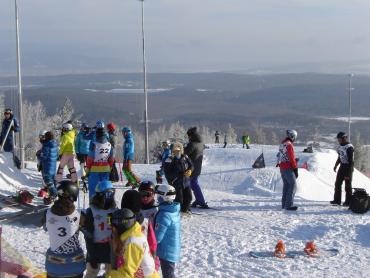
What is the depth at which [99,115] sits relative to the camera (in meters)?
175

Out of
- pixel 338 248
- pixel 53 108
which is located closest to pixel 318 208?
pixel 338 248

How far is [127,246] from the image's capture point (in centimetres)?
514

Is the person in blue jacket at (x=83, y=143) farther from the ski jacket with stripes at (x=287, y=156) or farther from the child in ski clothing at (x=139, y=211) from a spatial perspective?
the child in ski clothing at (x=139, y=211)

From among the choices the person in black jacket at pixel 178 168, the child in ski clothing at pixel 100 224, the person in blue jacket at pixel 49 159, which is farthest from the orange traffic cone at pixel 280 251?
the person in blue jacket at pixel 49 159

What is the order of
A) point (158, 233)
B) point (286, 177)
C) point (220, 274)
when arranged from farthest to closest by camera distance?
point (286, 177) → point (220, 274) → point (158, 233)

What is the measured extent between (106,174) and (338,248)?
175 inches

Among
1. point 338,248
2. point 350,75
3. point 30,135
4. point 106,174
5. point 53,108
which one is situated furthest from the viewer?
point 53,108

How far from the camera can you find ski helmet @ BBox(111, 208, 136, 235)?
17.2ft

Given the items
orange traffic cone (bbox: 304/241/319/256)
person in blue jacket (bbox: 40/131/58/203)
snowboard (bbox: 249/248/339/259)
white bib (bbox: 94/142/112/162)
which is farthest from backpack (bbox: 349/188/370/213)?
person in blue jacket (bbox: 40/131/58/203)

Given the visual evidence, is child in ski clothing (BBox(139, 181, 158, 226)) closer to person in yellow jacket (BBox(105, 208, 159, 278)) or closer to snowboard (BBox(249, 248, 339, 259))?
person in yellow jacket (BBox(105, 208, 159, 278))

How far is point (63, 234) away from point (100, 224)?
0.52 meters

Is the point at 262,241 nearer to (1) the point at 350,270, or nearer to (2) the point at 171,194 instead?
(1) the point at 350,270

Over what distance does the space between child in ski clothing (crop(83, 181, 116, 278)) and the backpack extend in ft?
25.1

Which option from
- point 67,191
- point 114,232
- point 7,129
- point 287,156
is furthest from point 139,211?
point 7,129
